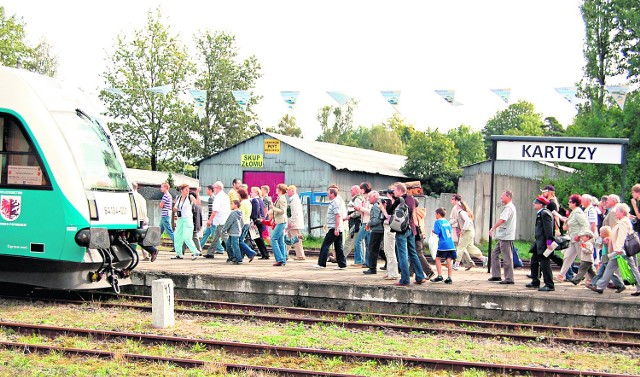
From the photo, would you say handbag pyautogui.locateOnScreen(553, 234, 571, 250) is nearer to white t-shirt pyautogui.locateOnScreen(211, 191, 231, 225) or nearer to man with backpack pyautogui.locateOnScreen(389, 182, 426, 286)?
man with backpack pyautogui.locateOnScreen(389, 182, 426, 286)

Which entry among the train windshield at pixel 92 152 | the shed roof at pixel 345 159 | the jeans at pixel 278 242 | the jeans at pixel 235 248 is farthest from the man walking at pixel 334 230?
the shed roof at pixel 345 159

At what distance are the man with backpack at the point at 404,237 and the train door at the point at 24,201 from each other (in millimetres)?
5565

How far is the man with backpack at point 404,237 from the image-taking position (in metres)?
12.9

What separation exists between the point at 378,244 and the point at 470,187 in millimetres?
11747

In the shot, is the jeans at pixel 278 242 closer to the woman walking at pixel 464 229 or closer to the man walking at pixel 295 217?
the man walking at pixel 295 217

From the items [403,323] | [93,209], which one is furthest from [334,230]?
[93,209]

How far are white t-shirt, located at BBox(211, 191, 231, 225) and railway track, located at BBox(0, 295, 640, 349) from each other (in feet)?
13.3

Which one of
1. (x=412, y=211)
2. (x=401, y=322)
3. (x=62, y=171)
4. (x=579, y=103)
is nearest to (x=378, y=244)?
(x=412, y=211)

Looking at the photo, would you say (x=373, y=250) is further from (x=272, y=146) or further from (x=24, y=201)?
(x=272, y=146)

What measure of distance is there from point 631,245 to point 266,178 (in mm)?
25578

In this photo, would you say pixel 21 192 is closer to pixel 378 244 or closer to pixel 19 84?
pixel 19 84

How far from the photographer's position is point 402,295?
41.6 feet

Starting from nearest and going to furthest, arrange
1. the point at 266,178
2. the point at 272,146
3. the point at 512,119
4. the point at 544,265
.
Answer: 1. the point at 544,265
2. the point at 272,146
3. the point at 266,178
4. the point at 512,119

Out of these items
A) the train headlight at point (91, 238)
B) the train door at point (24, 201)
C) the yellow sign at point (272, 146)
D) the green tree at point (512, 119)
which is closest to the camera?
the train headlight at point (91, 238)
